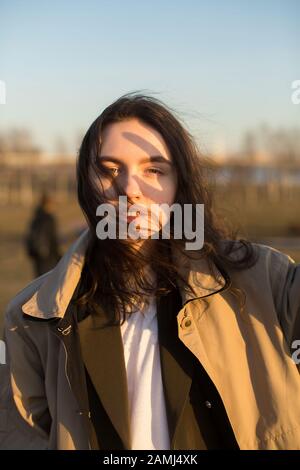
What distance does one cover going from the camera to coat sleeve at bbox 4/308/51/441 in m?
1.78

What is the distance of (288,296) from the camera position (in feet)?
5.57

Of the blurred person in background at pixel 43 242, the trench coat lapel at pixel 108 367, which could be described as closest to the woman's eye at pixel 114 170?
the trench coat lapel at pixel 108 367

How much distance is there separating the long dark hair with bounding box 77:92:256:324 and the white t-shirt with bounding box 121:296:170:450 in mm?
85

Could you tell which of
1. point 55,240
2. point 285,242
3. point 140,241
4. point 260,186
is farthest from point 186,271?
point 260,186

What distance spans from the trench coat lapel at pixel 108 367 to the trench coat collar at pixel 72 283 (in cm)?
9

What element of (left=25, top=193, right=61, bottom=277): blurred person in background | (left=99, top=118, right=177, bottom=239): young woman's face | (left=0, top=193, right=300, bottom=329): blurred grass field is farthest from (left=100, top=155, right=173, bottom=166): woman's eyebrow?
(left=25, top=193, right=61, bottom=277): blurred person in background

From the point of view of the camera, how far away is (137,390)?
1.66 metres

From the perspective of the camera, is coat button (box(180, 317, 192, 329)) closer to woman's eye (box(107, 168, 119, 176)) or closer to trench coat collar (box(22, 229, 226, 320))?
trench coat collar (box(22, 229, 226, 320))

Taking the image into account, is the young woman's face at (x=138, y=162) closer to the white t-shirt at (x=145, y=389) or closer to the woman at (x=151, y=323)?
the woman at (x=151, y=323)

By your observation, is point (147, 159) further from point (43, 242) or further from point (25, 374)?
point (43, 242)

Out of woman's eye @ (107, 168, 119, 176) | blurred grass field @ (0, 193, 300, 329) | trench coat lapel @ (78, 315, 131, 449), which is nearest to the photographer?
trench coat lapel @ (78, 315, 131, 449)

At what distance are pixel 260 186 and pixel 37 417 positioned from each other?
4393 centimetres

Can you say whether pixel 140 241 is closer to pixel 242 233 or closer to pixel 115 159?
pixel 115 159
